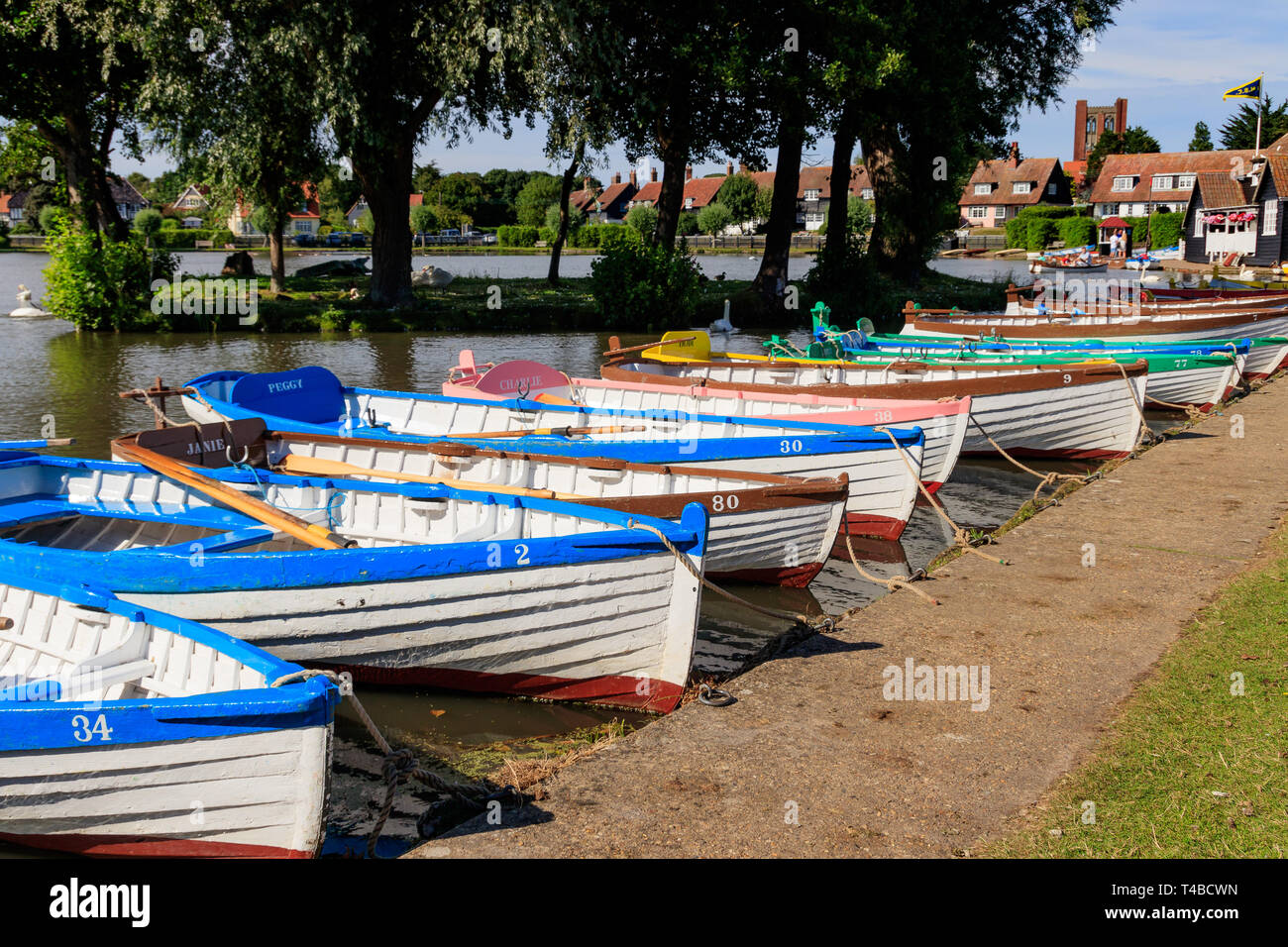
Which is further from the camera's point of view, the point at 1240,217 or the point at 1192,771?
the point at 1240,217

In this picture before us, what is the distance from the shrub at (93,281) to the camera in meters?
31.0

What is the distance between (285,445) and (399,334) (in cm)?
2058

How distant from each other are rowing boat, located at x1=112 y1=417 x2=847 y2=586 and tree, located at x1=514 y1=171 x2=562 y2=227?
98.1 meters

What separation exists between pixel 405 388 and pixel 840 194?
71.3ft

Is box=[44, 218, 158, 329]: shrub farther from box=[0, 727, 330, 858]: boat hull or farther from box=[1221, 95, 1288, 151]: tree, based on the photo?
box=[1221, 95, 1288, 151]: tree

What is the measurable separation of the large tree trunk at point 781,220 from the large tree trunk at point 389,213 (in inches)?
455

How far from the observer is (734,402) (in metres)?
14.4

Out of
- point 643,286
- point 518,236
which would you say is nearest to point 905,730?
point 643,286

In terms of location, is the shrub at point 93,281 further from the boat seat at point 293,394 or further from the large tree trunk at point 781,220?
the boat seat at point 293,394

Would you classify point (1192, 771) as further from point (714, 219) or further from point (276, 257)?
point (714, 219)

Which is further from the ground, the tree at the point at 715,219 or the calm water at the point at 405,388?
the tree at the point at 715,219

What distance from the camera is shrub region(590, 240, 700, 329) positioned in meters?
32.5

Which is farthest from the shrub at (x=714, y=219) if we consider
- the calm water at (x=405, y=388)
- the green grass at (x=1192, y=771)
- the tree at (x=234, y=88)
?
the green grass at (x=1192, y=771)
